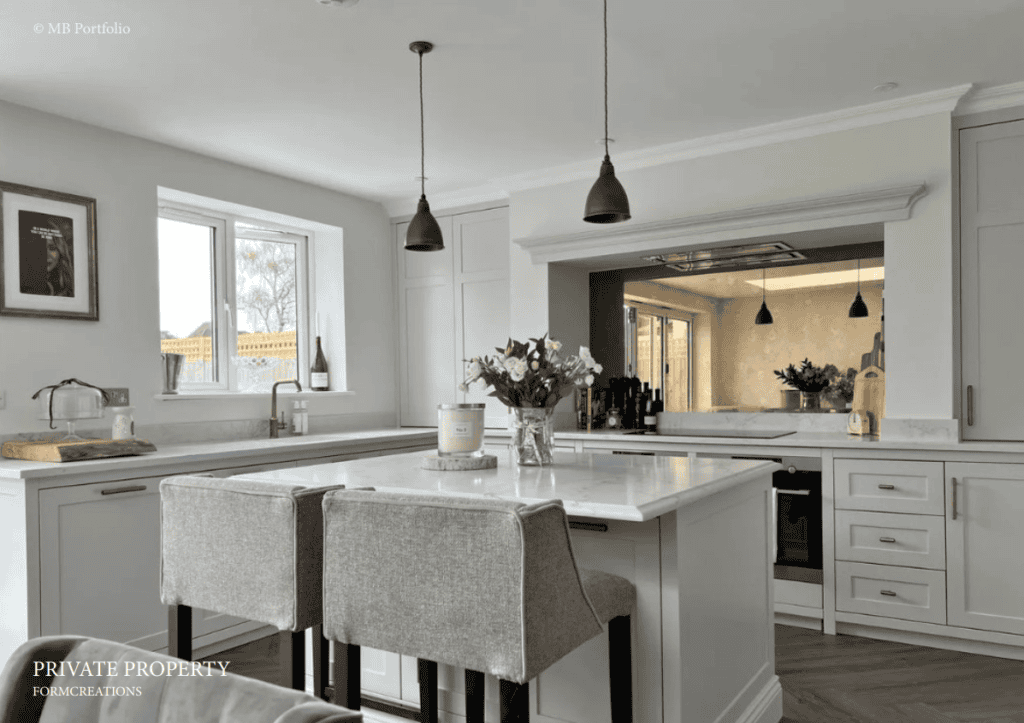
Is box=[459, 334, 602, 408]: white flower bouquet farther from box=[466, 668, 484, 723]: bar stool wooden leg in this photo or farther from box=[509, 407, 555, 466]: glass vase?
box=[466, 668, 484, 723]: bar stool wooden leg

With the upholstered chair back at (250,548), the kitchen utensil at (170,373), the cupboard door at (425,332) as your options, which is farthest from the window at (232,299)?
the upholstered chair back at (250,548)

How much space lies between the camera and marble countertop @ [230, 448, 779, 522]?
1794 mm

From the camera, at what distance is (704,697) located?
207cm

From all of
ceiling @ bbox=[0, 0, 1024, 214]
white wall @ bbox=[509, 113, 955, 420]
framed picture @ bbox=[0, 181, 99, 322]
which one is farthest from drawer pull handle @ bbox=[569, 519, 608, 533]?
framed picture @ bbox=[0, 181, 99, 322]

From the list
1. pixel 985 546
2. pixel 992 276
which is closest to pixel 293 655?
pixel 985 546

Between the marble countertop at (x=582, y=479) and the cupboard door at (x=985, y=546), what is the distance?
1353 millimetres

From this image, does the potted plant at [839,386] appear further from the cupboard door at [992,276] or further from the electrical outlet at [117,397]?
the electrical outlet at [117,397]

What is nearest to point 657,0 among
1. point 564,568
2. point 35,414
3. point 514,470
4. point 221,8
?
point 221,8

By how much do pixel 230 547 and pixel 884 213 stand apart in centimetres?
319

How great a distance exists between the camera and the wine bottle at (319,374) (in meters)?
4.91

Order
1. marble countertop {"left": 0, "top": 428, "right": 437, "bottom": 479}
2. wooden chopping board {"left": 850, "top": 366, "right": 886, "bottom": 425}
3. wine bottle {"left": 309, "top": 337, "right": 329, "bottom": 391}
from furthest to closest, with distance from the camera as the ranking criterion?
wine bottle {"left": 309, "top": 337, "right": 329, "bottom": 391} → wooden chopping board {"left": 850, "top": 366, "right": 886, "bottom": 425} → marble countertop {"left": 0, "top": 428, "right": 437, "bottom": 479}

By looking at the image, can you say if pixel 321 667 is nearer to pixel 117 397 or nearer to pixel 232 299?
pixel 117 397

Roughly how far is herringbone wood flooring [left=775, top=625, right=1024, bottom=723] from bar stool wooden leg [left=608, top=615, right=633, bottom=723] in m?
0.98

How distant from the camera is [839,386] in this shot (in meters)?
Result: 3.99
